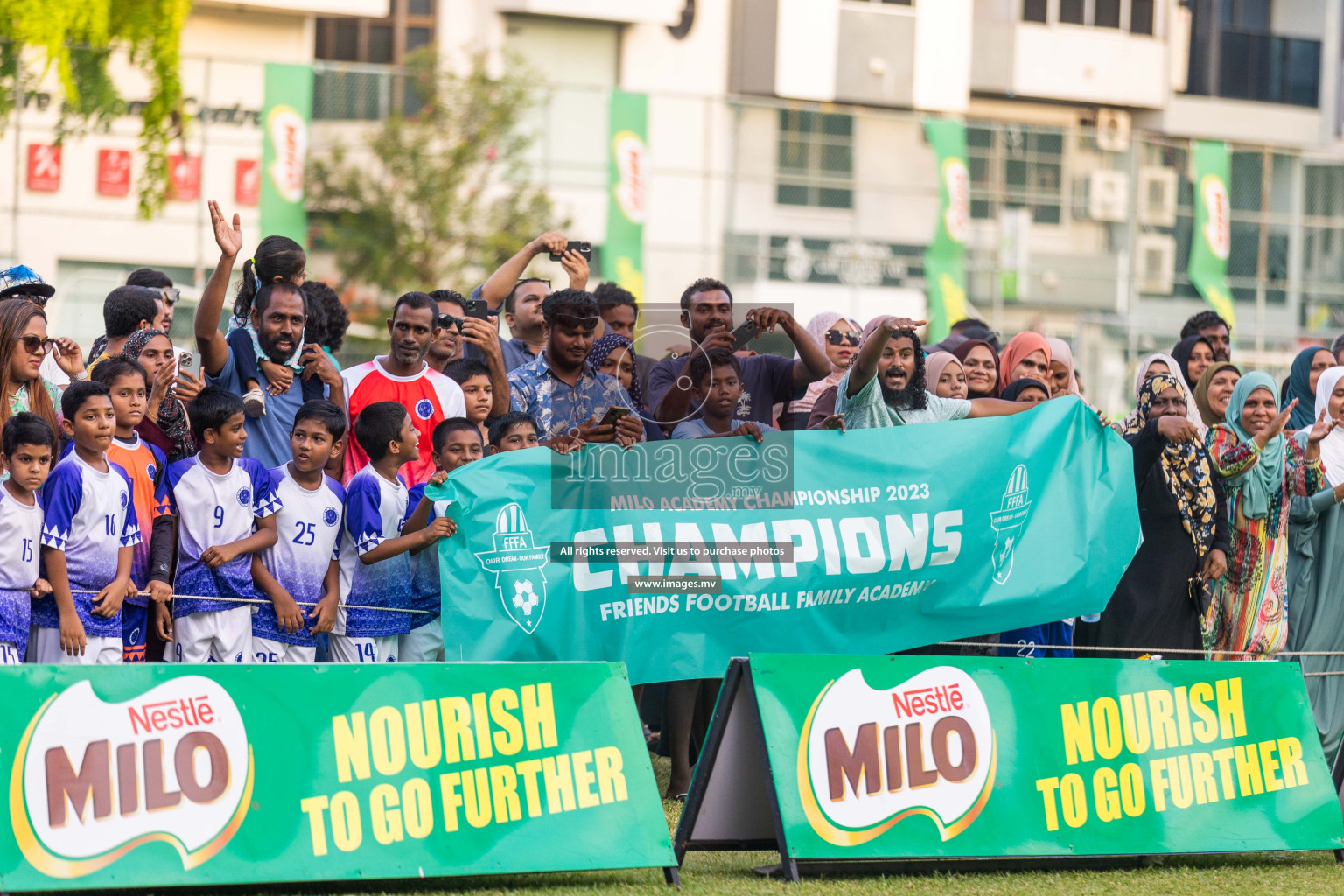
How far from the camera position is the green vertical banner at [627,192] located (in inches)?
975

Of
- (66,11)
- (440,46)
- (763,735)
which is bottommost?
(763,735)

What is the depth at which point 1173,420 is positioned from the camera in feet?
24.4

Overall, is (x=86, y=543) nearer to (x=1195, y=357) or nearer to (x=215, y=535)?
(x=215, y=535)

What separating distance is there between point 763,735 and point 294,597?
1.98m

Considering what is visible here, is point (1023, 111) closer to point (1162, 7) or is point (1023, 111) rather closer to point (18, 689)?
point (1162, 7)

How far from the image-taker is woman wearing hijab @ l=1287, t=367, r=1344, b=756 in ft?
26.8

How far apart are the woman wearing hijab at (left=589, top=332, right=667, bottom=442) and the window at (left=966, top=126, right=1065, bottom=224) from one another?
70.2 feet

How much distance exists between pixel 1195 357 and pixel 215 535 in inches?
240

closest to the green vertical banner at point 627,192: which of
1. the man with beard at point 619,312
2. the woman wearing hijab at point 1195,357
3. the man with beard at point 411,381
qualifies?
the woman wearing hijab at point 1195,357

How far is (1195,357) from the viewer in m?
9.78

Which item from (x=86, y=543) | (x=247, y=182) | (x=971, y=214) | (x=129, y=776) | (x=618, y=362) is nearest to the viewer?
(x=129, y=776)

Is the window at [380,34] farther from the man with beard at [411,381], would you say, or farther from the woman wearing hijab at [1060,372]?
the man with beard at [411,381]


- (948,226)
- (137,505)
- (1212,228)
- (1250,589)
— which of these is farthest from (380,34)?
(137,505)

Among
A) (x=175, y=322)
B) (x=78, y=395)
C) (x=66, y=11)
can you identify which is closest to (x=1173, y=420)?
(x=78, y=395)
